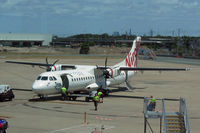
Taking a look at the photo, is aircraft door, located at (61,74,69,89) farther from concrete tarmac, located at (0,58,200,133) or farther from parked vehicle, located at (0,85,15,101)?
parked vehicle, located at (0,85,15,101)

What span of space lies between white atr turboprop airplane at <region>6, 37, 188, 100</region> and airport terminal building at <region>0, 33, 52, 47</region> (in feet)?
503

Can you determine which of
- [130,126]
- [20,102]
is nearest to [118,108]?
[130,126]

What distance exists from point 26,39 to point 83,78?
160 meters

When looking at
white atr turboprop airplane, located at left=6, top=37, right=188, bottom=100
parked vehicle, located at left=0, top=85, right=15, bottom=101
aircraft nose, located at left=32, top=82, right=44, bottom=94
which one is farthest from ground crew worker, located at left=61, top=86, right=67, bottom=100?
parked vehicle, located at left=0, top=85, right=15, bottom=101

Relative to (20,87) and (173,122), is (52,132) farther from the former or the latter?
(20,87)

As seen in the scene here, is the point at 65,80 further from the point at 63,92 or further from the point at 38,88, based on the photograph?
the point at 38,88

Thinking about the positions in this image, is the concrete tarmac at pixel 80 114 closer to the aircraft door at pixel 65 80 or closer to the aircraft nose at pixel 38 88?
the aircraft nose at pixel 38 88

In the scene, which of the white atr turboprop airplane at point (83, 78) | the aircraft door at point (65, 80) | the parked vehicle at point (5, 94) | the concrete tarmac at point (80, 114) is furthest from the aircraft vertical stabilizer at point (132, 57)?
the parked vehicle at point (5, 94)

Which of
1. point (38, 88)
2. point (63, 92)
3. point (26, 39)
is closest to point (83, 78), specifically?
point (63, 92)

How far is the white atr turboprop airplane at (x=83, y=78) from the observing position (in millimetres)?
29281

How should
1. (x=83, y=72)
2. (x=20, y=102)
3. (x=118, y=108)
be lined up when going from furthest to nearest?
(x=83, y=72)
(x=20, y=102)
(x=118, y=108)

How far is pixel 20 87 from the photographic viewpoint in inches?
1592

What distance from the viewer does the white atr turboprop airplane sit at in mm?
29281

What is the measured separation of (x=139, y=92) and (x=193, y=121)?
15.1m
